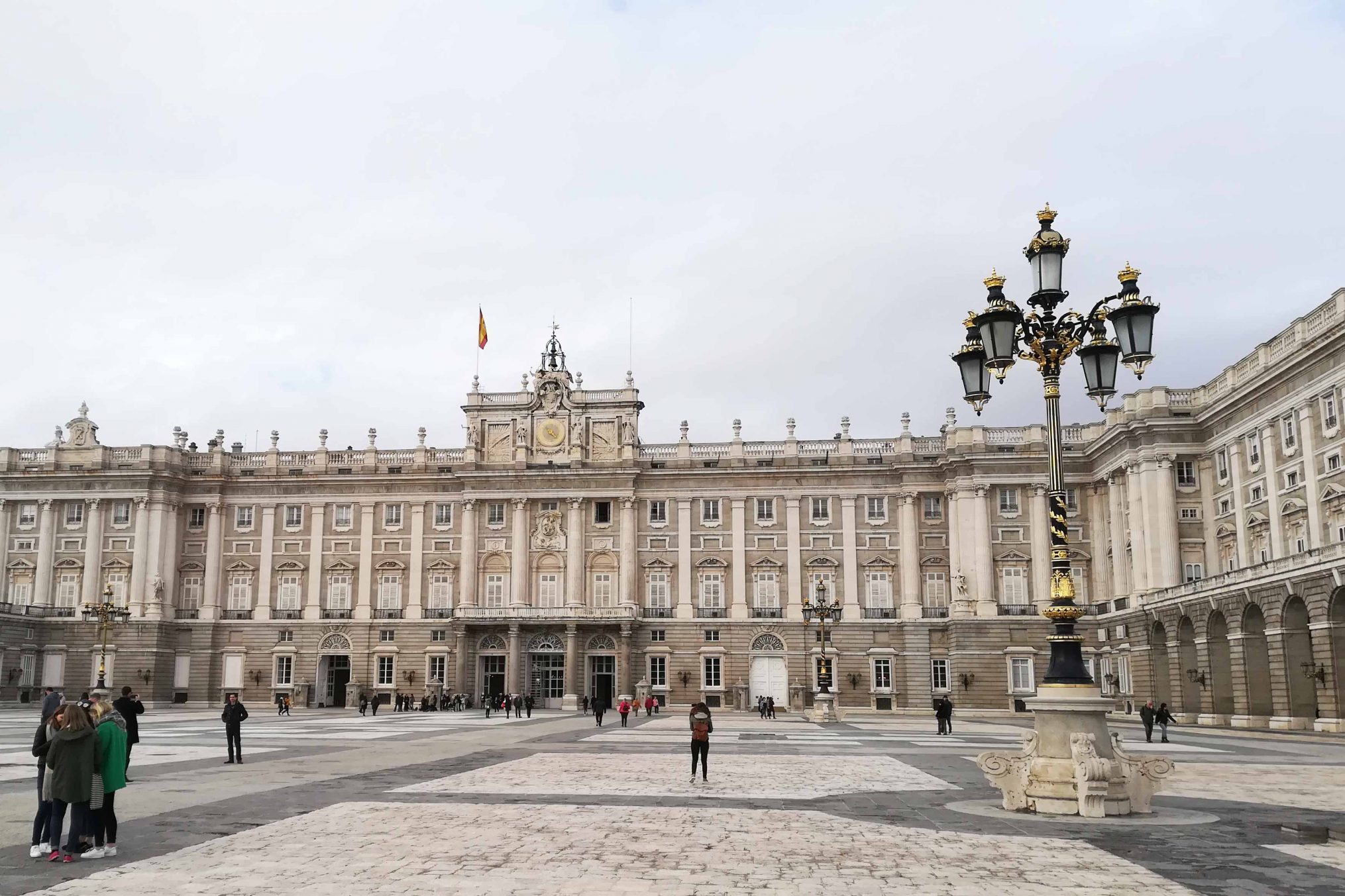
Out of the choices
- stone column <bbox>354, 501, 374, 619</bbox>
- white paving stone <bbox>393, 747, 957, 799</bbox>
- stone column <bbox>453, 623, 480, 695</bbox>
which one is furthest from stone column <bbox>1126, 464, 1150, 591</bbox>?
stone column <bbox>354, 501, 374, 619</bbox>

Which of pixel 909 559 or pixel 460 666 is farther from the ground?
pixel 909 559

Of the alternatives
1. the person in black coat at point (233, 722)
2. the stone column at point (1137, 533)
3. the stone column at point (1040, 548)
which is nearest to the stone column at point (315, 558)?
the stone column at point (1040, 548)

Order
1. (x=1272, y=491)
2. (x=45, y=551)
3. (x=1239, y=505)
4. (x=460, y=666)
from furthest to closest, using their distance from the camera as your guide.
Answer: (x=45, y=551) < (x=460, y=666) < (x=1239, y=505) < (x=1272, y=491)

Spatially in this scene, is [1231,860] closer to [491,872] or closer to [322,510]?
[491,872]

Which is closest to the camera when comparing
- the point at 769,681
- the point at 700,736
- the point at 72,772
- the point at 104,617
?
the point at 72,772

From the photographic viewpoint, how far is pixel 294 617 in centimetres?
7238

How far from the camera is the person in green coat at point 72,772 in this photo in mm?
11875

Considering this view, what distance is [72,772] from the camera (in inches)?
466

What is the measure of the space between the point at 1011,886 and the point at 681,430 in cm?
6206

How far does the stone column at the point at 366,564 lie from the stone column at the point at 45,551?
13.5m

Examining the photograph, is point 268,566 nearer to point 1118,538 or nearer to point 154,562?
point 154,562

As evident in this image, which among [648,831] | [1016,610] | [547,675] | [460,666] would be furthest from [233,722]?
[1016,610]

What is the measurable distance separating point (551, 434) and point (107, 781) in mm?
60028

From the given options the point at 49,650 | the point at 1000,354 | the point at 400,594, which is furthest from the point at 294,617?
the point at 1000,354
